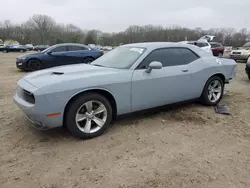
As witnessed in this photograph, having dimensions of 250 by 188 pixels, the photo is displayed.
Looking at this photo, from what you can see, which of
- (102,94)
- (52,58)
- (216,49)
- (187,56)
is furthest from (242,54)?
(102,94)

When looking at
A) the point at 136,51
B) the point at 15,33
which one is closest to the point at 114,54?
the point at 136,51

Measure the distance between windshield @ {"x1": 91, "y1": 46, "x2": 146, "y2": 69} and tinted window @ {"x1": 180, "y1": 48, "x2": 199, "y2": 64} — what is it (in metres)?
0.94

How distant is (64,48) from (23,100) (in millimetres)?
8065

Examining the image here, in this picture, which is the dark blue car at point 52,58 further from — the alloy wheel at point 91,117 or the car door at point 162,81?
the alloy wheel at point 91,117

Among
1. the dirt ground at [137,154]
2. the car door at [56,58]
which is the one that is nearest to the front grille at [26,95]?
the dirt ground at [137,154]

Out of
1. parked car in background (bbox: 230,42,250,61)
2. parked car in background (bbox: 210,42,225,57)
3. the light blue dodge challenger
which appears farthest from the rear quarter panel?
parked car in background (bbox: 210,42,225,57)

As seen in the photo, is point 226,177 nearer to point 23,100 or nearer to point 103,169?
point 103,169

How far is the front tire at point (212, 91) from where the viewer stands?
4777mm

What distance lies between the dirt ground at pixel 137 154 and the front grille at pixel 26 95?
2.10ft

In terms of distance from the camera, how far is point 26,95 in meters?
3.24

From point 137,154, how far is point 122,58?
6.24ft

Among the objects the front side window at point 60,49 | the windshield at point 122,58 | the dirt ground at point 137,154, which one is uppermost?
the front side window at point 60,49

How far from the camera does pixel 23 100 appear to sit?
3.25 m

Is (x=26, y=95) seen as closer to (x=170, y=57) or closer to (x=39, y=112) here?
(x=39, y=112)
